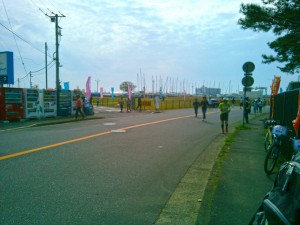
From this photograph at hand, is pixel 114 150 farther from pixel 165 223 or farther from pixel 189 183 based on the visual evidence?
pixel 165 223

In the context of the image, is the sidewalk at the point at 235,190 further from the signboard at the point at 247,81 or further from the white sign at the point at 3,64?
the white sign at the point at 3,64

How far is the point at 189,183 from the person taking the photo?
6043 millimetres

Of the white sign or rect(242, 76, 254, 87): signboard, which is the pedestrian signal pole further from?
the white sign

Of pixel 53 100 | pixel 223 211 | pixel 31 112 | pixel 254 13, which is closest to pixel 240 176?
pixel 223 211

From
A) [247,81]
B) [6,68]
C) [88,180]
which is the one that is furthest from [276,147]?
[6,68]

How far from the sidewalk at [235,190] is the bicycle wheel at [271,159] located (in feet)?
0.52

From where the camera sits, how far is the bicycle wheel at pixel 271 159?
659cm

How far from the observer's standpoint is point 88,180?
6.02m

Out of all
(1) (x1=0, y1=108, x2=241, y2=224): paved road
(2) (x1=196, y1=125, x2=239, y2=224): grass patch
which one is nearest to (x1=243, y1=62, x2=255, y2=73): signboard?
(1) (x1=0, y1=108, x2=241, y2=224): paved road

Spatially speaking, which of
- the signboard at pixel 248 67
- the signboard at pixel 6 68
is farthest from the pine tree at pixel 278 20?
the signboard at pixel 6 68

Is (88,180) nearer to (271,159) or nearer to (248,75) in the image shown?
(271,159)

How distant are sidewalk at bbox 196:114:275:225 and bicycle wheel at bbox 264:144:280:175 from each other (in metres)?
0.16

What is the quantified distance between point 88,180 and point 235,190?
287 centimetres

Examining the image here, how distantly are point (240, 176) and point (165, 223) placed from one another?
8.95 ft
